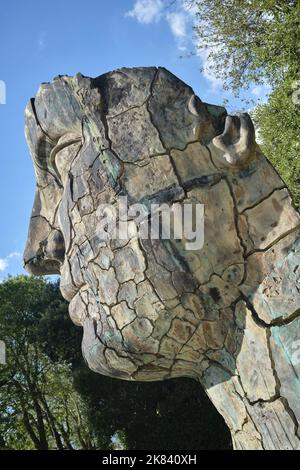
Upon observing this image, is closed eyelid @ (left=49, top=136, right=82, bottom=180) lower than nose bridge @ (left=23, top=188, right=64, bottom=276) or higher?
higher

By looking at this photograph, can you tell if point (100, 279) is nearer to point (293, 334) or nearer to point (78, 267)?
point (78, 267)

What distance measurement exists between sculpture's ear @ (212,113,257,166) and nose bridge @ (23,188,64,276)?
105 centimetres

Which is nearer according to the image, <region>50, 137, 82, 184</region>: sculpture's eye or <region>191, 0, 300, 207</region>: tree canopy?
<region>50, 137, 82, 184</region>: sculpture's eye

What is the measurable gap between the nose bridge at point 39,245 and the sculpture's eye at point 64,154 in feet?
1.14

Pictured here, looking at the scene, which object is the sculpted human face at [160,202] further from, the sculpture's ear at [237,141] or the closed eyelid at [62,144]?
the closed eyelid at [62,144]

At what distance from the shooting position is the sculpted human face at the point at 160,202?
189 centimetres

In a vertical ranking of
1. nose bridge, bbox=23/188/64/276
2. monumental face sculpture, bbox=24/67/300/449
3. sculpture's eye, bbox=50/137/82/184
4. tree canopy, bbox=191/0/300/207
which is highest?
tree canopy, bbox=191/0/300/207

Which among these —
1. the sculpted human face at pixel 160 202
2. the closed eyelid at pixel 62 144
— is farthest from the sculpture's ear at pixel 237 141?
the closed eyelid at pixel 62 144

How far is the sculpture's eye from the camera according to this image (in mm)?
2235

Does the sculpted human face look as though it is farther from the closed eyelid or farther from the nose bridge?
the nose bridge

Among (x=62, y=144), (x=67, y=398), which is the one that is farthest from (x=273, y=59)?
(x=67, y=398)

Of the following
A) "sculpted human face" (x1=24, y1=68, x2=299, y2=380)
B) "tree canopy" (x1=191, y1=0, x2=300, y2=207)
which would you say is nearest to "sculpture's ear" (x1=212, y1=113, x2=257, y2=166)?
"sculpted human face" (x1=24, y1=68, x2=299, y2=380)

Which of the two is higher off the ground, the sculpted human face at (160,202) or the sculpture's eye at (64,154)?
the sculpture's eye at (64,154)

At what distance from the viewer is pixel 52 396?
1285 cm
